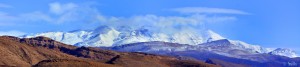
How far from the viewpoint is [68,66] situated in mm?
189625

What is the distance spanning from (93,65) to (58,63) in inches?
386

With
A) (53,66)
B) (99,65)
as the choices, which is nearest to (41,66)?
(53,66)

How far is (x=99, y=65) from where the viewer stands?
194 m

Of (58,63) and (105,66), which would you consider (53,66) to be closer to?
(58,63)

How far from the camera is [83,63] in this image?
19088 centimetres

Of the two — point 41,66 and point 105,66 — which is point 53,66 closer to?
point 41,66

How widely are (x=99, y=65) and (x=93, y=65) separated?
4093 millimetres

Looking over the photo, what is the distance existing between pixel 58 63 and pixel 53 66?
12.8 ft

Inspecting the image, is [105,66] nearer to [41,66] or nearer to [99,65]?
[99,65]

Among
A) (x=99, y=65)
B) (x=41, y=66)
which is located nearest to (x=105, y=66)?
(x=99, y=65)

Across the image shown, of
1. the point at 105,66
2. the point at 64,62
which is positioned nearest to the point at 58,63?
the point at 64,62

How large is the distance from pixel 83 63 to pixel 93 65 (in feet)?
9.19

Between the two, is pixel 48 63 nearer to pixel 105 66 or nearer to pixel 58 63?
pixel 58 63

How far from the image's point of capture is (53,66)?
188875 millimetres
